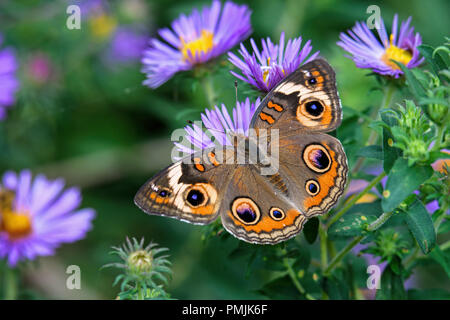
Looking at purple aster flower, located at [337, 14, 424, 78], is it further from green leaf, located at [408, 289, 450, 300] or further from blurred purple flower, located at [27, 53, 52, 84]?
blurred purple flower, located at [27, 53, 52, 84]

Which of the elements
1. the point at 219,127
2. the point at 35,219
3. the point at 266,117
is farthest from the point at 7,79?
the point at 266,117

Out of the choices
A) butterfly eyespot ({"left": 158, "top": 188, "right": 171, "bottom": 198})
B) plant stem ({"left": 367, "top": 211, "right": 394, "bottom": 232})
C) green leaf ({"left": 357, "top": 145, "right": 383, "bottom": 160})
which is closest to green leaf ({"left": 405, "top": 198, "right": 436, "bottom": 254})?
plant stem ({"left": 367, "top": 211, "right": 394, "bottom": 232})

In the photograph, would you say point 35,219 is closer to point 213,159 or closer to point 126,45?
point 213,159

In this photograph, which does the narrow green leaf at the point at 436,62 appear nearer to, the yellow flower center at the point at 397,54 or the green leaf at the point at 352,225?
the yellow flower center at the point at 397,54

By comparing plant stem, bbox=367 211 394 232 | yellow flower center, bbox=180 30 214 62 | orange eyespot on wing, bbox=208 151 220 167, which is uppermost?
yellow flower center, bbox=180 30 214 62

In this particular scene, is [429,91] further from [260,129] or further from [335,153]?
[260,129]

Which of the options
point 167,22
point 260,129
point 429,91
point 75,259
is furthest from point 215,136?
point 167,22

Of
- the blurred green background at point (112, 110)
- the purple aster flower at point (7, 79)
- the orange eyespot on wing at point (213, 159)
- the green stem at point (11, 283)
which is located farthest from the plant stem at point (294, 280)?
the purple aster flower at point (7, 79)
